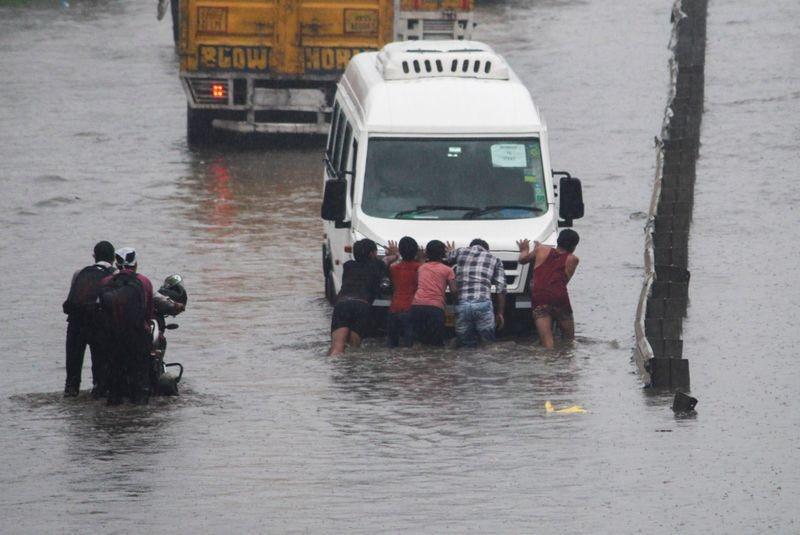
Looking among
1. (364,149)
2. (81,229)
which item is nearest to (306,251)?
(81,229)

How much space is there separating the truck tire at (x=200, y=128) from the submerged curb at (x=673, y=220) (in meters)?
7.32

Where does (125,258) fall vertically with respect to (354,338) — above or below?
above

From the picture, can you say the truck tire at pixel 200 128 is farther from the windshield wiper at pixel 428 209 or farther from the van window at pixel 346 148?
the windshield wiper at pixel 428 209

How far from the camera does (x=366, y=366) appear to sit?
17.1 meters

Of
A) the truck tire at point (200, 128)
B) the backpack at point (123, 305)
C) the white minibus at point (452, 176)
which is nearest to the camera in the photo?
the backpack at point (123, 305)

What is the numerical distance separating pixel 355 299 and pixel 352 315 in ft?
0.52

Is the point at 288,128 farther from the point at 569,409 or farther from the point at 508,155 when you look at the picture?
the point at 569,409

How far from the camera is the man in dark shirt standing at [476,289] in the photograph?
17.4 m

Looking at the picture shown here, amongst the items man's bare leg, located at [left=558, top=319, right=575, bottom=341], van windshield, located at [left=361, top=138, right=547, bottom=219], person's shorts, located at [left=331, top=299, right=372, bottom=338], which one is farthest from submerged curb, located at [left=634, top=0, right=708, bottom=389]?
person's shorts, located at [left=331, top=299, right=372, bottom=338]

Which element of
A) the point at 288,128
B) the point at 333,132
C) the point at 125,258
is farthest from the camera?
the point at 288,128

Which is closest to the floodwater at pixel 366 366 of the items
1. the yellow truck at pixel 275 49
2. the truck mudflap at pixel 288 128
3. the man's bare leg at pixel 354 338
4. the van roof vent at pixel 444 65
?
the man's bare leg at pixel 354 338

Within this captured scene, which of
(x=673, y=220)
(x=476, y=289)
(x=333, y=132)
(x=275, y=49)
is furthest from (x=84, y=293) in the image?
(x=275, y=49)

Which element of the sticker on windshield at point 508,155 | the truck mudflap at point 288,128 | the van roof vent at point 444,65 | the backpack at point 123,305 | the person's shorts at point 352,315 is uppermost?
the van roof vent at point 444,65

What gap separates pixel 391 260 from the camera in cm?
1800
